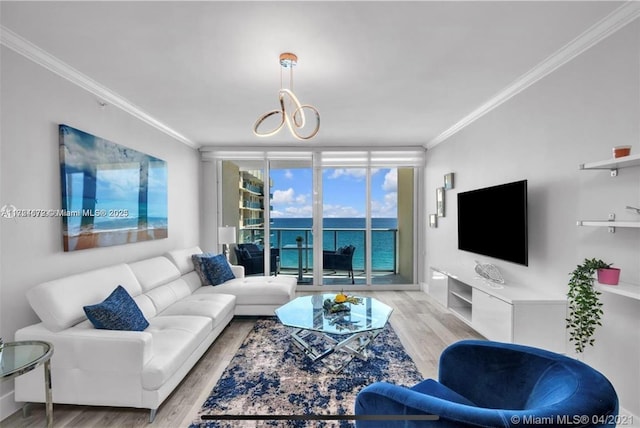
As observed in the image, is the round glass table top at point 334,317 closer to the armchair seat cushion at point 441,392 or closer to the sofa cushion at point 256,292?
the sofa cushion at point 256,292

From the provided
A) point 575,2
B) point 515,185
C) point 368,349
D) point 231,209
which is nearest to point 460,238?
point 515,185

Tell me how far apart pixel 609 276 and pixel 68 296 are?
366cm

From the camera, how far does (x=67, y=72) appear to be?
2.56 meters

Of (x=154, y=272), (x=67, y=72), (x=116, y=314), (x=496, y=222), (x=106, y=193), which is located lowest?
(x=116, y=314)

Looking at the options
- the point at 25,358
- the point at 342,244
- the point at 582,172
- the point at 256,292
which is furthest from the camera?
the point at 342,244

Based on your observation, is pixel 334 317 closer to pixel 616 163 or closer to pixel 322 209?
pixel 616 163

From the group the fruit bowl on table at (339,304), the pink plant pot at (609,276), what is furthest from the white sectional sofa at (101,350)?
the pink plant pot at (609,276)

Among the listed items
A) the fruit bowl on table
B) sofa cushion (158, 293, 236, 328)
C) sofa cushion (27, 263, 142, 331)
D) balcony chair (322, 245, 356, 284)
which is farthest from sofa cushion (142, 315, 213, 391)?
balcony chair (322, 245, 356, 284)

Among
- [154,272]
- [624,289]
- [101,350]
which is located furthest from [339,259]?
[624,289]

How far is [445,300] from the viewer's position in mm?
3787

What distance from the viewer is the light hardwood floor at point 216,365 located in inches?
81.0

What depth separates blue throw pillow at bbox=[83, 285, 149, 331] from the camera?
2.23 metres

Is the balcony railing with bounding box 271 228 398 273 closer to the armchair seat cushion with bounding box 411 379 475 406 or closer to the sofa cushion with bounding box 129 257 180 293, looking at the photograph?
the sofa cushion with bounding box 129 257 180 293

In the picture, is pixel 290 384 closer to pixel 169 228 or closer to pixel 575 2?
pixel 169 228
